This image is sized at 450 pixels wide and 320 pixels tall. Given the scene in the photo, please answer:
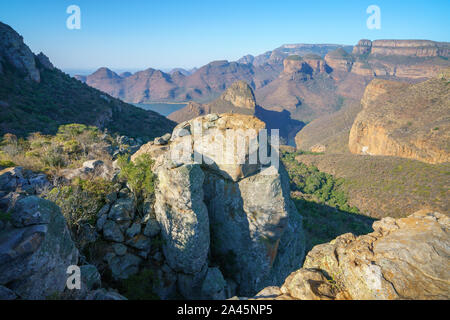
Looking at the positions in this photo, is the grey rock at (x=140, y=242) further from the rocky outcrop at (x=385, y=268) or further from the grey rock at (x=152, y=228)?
the rocky outcrop at (x=385, y=268)

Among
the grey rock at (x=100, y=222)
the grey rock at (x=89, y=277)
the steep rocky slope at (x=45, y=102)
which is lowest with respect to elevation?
the grey rock at (x=89, y=277)

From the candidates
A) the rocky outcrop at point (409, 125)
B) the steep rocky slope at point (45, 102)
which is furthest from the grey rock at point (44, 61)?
the rocky outcrop at point (409, 125)

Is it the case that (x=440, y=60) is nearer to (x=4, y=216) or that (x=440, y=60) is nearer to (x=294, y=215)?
(x=294, y=215)

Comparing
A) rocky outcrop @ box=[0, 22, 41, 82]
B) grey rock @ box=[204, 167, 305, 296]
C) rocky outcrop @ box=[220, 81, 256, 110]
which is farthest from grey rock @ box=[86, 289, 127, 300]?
rocky outcrop @ box=[220, 81, 256, 110]

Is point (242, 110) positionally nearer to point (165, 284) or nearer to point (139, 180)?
point (139, 180)

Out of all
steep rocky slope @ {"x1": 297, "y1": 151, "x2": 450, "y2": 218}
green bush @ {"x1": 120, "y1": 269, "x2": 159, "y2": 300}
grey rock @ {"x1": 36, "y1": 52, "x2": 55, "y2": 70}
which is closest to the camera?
→ green bush @ {"x1": 120, "y1": 269, "x2": 159, "y2": 300}

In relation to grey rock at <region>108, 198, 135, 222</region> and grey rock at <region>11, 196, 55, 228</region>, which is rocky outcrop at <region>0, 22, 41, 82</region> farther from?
grey rock at <region>11, 196, 55, 228</region>

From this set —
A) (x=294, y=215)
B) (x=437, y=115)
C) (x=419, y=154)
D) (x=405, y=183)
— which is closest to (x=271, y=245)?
(x=294, y=215)
